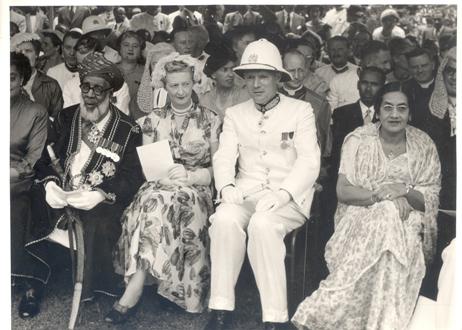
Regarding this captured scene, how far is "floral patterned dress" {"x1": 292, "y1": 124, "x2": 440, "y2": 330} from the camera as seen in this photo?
15.1 feet

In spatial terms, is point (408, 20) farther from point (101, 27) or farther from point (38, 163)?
point (38, 163)

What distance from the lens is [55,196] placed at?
488 cm

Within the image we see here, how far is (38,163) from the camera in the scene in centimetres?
495

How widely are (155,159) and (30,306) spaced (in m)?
1.21

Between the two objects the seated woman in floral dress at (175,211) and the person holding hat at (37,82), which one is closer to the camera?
the seated woman in floral dress at (175,211)

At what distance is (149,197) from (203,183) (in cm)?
35

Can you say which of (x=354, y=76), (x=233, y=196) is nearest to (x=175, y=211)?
(x=233, y=196)

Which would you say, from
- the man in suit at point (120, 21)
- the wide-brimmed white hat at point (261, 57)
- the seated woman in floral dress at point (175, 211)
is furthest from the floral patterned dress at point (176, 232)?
the man in suit at point (120, 21)

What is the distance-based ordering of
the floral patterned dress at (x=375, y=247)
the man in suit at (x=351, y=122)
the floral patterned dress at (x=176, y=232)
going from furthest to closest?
the man in suit at (x=351, y=122)
the floral patterned dress at (x=176, y=232)
the floral patterned dress at (x=375, y=247)

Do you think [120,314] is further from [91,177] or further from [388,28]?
[388,28]

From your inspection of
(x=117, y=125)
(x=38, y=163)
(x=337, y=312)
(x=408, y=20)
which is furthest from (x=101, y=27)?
(x=337, y=312)

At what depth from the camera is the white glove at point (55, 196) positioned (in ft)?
16.0

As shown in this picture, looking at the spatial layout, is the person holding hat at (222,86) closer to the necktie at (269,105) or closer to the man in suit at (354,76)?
the necktie at (269,105)

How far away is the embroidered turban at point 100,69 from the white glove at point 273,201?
1.16 m
